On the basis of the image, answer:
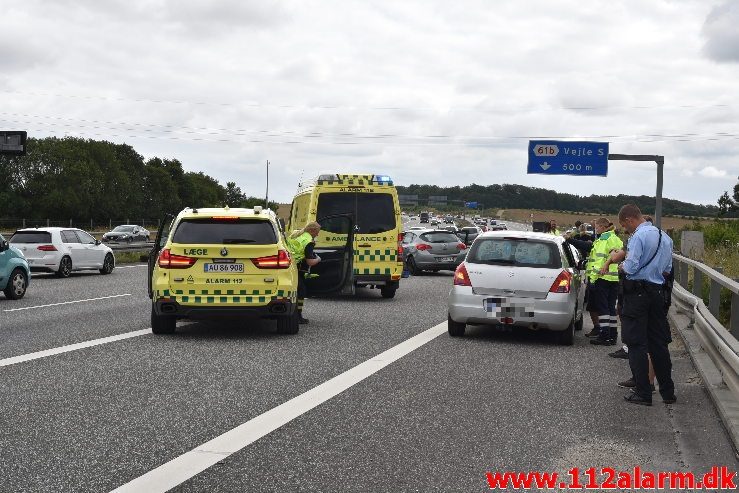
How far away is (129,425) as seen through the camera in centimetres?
657

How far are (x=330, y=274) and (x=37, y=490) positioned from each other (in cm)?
980

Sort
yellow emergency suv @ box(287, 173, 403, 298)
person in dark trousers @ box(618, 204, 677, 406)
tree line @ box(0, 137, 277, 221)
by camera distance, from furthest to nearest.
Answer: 1. tree line @ box(0, 137, 277, 221)
2. yellow emergency suv @ box(287, 173, 403, 298)
3. person in dark trousers @ box(618, 204, 677, 406)

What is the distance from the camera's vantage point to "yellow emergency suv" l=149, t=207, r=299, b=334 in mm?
11711

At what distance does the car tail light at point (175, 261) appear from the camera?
11742 mm

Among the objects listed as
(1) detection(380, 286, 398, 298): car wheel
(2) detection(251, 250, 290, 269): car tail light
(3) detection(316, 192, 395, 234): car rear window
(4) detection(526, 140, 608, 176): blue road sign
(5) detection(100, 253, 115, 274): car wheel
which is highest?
(4) detection(526, 140, 608, 176): blue road sign

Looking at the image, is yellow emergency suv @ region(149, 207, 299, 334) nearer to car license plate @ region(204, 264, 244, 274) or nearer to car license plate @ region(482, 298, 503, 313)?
car license plate @ region(204, 264, 244, 274)

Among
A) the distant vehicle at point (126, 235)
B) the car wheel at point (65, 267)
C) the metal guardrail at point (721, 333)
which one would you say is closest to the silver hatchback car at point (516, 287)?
the metal guardrail at point (721, 333)

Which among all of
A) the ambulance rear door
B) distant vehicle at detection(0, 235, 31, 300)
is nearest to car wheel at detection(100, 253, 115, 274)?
distant vehicle at detection(0, 235, 31, 300)

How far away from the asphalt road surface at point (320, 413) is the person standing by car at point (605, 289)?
46 centimetres

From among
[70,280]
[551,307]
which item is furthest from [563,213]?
[551,307]

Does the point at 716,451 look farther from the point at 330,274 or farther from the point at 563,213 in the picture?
the point at 563,213

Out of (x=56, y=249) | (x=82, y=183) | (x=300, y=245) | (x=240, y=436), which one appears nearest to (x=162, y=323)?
(x=300, y=245)

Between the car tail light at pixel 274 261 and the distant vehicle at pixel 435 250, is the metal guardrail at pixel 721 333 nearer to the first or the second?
the car tail light at pixel 274 261

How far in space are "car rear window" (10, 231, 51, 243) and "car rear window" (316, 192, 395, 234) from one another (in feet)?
33.4
